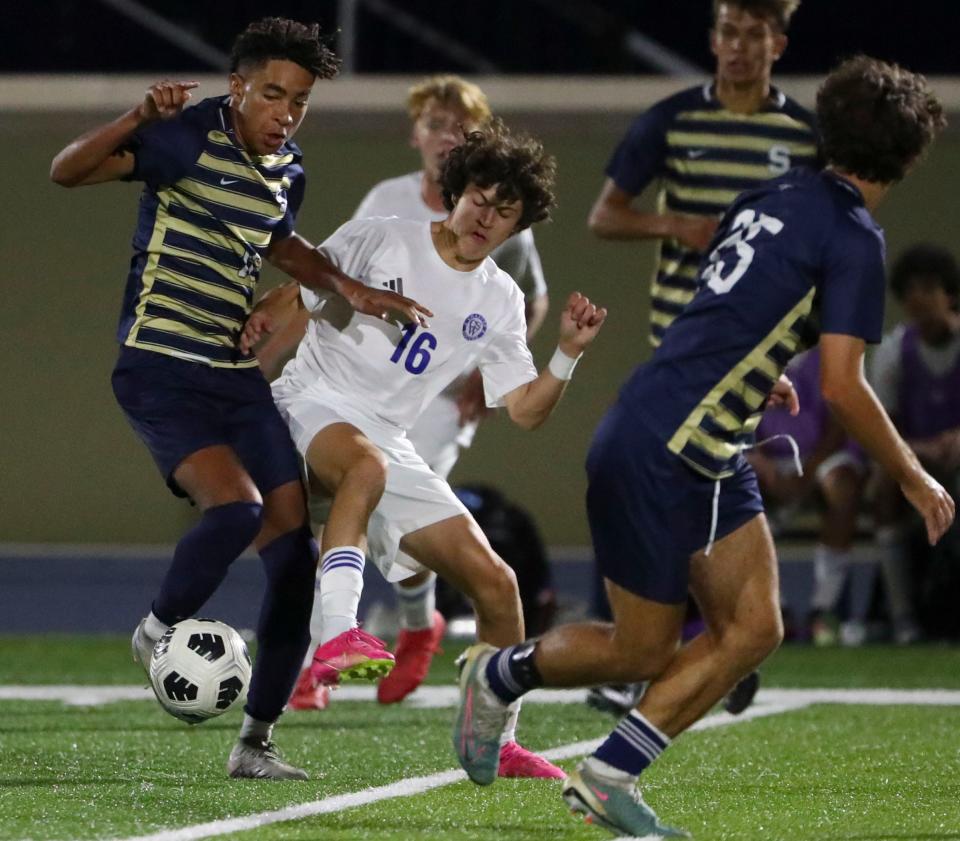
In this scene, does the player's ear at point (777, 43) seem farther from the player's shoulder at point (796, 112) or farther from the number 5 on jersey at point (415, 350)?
the number 5 on jersey at point (415, 350)

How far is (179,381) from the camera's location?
4957 millimetres

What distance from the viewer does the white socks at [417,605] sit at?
664cm

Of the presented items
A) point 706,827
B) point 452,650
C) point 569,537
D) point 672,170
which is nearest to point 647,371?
point 706,827

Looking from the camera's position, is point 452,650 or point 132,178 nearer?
point 132,178

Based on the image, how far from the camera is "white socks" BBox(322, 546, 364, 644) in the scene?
466cm

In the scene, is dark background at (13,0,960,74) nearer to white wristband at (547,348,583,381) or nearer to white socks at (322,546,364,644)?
white wristband at (547,348,583,381)

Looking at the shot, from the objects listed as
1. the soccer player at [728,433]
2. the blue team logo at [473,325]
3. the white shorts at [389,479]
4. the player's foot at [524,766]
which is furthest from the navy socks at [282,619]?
the soccer player at [728,433]

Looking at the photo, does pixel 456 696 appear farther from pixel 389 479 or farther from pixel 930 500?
pixel 930 500

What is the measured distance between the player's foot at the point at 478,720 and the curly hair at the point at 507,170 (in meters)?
1.34

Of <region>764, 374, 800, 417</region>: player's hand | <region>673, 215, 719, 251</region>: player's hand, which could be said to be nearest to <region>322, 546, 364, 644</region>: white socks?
<region>764, 374, 800, 417</region>: player's hand

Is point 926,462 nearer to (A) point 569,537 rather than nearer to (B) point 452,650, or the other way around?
(B) point 452,650

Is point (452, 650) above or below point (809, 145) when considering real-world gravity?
below

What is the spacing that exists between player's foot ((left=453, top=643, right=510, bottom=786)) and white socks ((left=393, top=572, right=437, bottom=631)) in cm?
215

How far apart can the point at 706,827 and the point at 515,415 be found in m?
1.42
